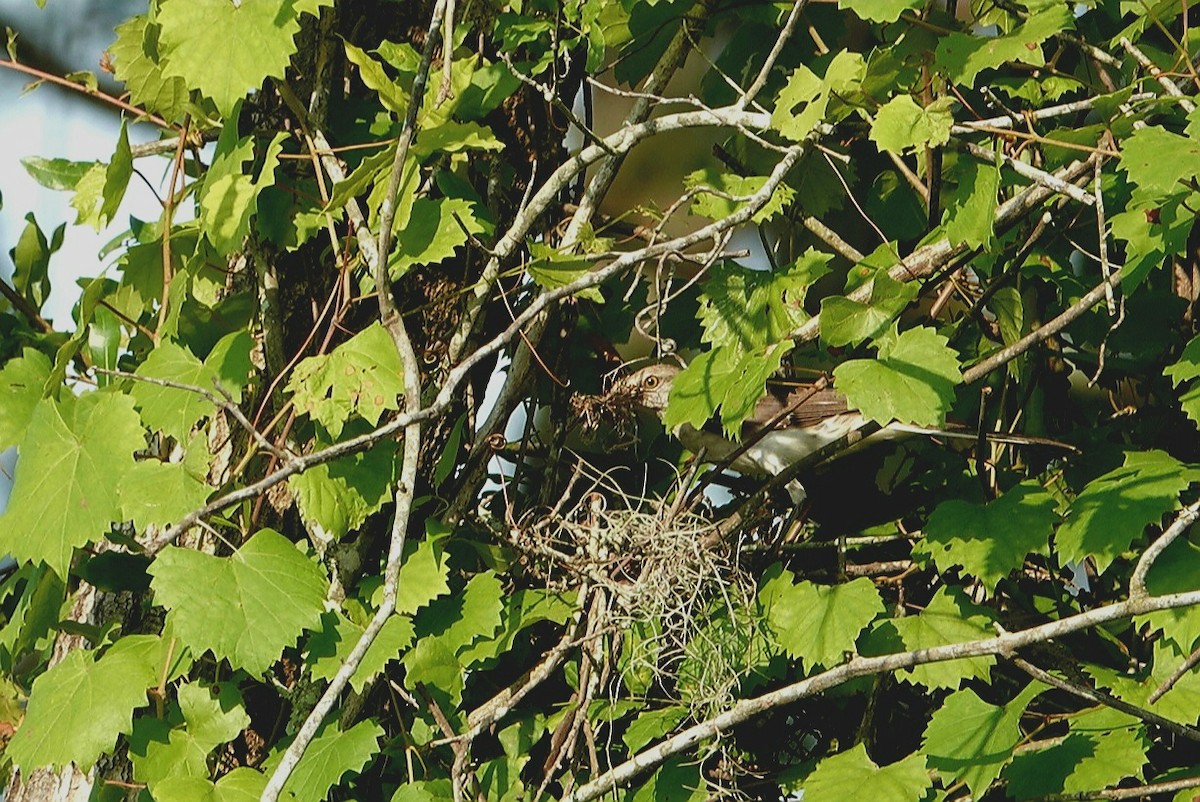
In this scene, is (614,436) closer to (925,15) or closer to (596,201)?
(596,201)

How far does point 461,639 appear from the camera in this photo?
80.0 inches

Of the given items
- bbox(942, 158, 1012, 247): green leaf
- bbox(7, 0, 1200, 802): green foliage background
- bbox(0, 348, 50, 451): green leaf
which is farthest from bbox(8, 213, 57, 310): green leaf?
bbox(942, 158, 1012, 247): green leaf

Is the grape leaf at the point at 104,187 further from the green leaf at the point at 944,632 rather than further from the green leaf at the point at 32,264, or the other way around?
the green leaf at the point at 944,632

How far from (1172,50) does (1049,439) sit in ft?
2.46

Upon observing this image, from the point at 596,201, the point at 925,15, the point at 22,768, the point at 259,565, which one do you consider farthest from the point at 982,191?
the point at 22,768

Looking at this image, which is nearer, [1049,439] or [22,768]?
[22,768]

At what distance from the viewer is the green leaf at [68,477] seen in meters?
1.79

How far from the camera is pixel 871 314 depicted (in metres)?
2.03

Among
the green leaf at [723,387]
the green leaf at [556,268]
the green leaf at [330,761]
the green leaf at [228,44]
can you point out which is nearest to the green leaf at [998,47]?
the green leaf at [723,387]

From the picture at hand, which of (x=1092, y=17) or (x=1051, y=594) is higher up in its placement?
(x=1092, y=17)

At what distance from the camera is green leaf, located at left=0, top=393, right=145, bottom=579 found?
1785mm

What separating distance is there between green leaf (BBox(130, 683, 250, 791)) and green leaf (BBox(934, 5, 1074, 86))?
60.7 inches

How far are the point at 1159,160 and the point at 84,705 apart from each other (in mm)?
1786

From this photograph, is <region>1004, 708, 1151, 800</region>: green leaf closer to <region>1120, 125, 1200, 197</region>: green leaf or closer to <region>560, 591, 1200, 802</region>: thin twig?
<region>560, 591, 1200, 802</region>: thin twig
